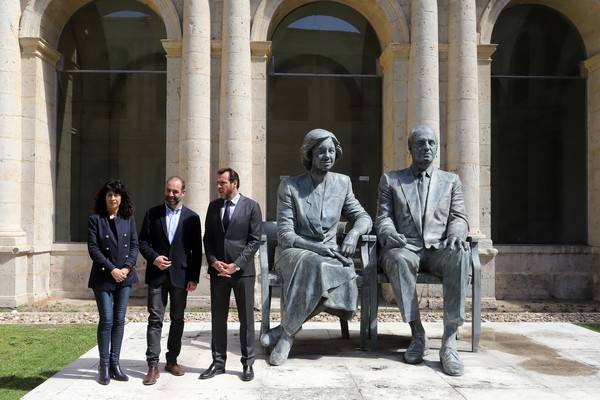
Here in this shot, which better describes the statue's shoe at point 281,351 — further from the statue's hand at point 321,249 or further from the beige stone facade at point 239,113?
the beige stone facade at point 239,113

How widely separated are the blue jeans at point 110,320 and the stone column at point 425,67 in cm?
745

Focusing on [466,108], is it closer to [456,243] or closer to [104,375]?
[456,243]

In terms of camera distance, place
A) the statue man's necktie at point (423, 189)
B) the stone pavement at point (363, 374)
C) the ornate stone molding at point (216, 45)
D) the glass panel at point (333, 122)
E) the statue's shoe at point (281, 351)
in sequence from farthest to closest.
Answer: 1. the glass panel at point (333, 122)
2. the ornate stone molding at point (216, 45)
3. the statue man's necktie at point (423, 189)
4. the statue's shoe at point (281, 351)
5. the stone pavement at point (363, 374)

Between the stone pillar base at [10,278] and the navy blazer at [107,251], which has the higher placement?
the navy blazer at [107,251]

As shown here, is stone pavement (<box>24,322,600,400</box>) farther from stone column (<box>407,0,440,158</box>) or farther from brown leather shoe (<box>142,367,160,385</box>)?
stone column (<box>407,0,440,158</box>)

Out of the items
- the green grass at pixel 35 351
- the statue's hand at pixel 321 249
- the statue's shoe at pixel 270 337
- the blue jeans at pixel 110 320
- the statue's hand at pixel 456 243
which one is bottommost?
the green grass at pixel 35 351

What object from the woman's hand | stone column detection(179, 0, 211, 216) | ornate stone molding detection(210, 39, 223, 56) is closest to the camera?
the woman's hand

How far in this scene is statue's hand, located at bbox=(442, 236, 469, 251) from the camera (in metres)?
5.59

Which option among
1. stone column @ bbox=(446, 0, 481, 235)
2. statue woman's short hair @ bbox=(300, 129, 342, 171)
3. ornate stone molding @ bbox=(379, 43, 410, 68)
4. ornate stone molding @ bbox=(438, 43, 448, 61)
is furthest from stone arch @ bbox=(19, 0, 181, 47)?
statue woman's short hair @ bbox=(300, 129, 342, 171)

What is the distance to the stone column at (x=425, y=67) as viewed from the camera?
10.9 meters

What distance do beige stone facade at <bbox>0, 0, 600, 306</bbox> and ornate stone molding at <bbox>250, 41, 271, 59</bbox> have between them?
2 cm

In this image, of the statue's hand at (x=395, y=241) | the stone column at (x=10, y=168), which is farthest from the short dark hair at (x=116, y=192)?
the stone column at (x=10, y=168)

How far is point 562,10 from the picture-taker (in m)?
12.7

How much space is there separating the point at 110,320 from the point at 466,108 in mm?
8282
